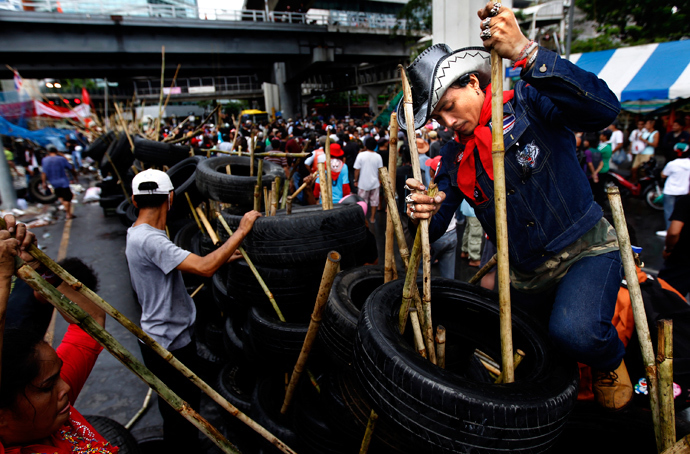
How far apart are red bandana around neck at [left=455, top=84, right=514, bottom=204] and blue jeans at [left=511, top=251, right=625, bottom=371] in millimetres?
633

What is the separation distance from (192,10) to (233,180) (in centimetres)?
2874

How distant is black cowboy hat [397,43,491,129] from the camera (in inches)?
73.0

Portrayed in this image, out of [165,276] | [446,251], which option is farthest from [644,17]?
[165,276]

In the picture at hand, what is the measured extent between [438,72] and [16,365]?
217cm

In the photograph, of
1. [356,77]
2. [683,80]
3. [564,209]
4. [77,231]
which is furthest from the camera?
[356,77]

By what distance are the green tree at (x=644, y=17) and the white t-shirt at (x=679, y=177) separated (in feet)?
50.1

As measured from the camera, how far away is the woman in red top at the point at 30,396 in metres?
1.29

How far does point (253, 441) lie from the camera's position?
10.2 feet

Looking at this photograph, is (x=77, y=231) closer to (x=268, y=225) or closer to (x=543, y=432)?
(x=268, y=225)

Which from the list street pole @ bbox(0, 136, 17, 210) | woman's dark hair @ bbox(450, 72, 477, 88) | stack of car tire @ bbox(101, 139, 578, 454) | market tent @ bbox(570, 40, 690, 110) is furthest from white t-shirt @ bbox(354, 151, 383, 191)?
street pole @ bbox(0, 136, 17, 210)

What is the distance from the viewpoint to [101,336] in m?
1.47

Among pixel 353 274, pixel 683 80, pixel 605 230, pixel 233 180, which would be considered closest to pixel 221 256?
pixel 353 274

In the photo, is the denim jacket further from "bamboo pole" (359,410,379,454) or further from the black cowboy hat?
"bamboo pole" (359,410,379,454)

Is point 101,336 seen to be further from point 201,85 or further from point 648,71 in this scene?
point 201,85
